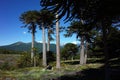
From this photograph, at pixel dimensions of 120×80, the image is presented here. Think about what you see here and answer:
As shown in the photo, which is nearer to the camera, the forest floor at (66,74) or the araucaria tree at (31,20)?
the forest floor at (66,74)

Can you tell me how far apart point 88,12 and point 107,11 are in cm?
152

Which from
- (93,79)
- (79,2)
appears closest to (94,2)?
(79,2)

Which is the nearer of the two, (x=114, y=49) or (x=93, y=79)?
(x=93, y=79)

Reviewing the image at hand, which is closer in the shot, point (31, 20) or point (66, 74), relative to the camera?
point (66, 74)

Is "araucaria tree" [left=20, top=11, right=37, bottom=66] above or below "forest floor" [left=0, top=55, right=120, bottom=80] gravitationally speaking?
above

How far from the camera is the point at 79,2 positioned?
868 cm

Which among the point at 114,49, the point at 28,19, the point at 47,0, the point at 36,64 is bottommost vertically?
the point at 36,64

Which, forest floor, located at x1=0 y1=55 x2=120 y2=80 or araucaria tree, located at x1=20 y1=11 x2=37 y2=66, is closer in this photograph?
forest floor, located at x1=0 y1=55 x2=120 y2=80

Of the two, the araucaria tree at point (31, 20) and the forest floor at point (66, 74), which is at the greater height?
the araucaria tree at point (31, 20)

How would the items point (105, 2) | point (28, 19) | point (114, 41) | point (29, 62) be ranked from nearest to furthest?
point (105, 2)
point (114, 41)
point (29, 62)
point (28, 19)

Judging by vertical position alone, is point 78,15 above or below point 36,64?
above

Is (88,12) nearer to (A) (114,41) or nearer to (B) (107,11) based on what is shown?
(B) (107,11)

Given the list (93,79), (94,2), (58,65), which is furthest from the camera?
(58,65)

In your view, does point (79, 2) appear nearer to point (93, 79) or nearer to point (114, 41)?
point (93, 79)
